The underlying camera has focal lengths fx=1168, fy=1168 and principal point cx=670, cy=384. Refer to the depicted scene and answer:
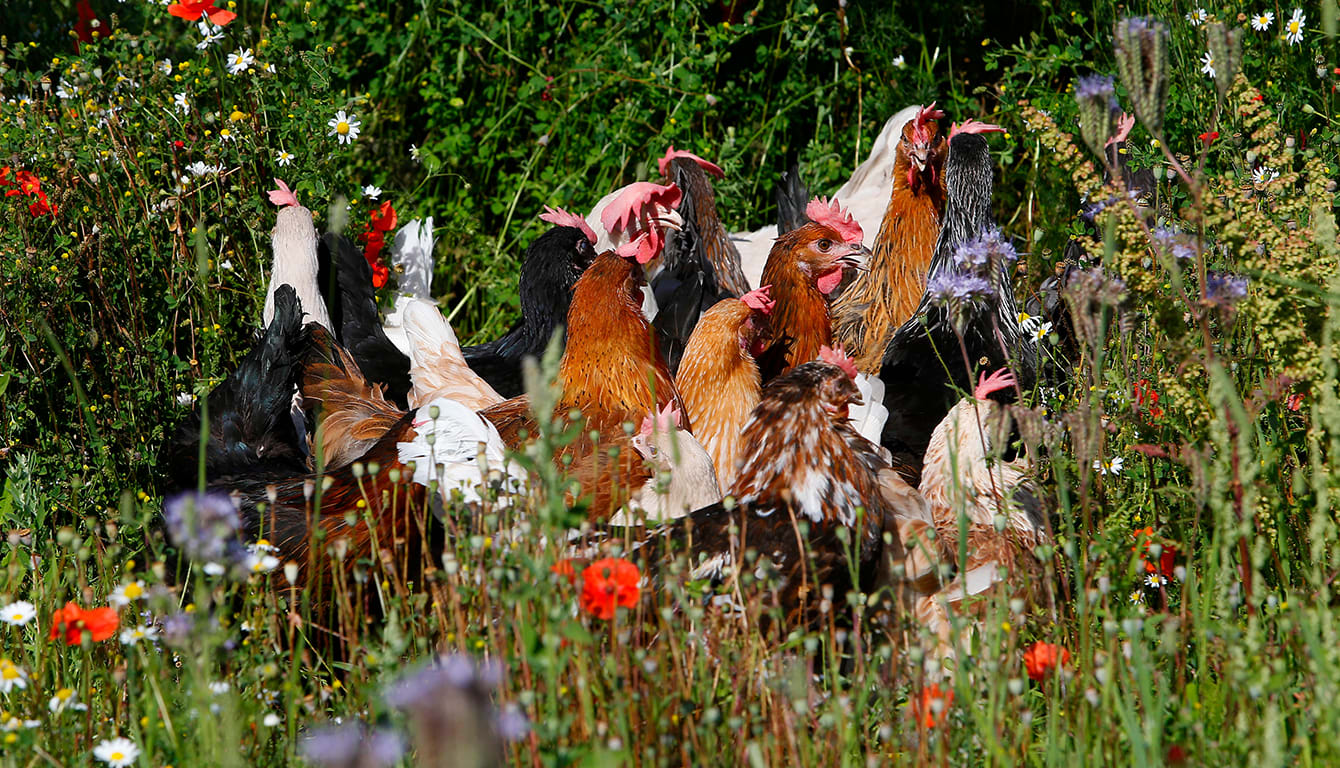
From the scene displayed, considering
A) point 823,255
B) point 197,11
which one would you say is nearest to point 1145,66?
point 823,255

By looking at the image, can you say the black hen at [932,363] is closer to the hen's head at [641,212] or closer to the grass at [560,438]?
the grass at [560,438]

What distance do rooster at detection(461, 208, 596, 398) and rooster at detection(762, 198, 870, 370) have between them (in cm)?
79

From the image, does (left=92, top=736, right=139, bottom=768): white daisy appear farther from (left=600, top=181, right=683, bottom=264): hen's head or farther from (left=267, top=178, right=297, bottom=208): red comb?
(left=600, top=181, right=683, bottom=264): hen's head

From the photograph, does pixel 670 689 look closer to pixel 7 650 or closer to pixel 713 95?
pixel 7 650

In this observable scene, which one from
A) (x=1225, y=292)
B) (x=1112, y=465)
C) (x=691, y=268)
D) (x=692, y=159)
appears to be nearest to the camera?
(x=1225, y=292)

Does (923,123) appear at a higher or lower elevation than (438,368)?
higher

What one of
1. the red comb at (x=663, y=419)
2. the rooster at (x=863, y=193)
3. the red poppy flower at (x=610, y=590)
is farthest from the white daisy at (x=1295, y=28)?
the red poppy flower at (x=610, y=590)

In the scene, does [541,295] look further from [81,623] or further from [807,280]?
[81,623]

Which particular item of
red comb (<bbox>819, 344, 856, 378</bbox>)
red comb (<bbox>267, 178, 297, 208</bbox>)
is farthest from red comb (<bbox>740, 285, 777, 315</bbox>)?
red comb (<bbox>267, 178, 297, 208</bbox>)

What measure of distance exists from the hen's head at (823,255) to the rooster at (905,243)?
353mm

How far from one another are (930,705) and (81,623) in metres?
1.45

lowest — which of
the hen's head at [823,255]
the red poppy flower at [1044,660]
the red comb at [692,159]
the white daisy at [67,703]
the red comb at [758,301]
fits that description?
the red poppy flower at [1044,660]

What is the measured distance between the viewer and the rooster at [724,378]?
3.87 meters

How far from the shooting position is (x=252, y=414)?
12.1 ft
